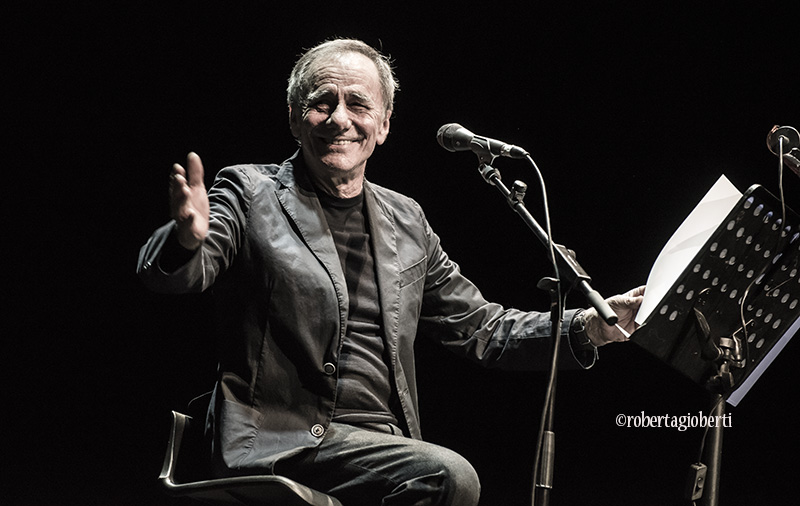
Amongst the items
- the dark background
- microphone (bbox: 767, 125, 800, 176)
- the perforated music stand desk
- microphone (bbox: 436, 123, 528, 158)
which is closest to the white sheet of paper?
the perforated music stand desk

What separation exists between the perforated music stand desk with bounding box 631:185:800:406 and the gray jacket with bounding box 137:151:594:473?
42cm

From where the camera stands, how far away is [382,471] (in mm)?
1930

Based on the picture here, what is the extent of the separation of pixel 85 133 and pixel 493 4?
1.76 metres

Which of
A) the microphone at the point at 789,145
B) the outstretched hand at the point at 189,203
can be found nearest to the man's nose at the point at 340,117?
the outstretched hand at the point at 189,203

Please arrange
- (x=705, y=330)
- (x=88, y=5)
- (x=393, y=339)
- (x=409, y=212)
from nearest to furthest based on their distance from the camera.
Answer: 1. (x=705, y=330)
2. (x=393, y=339)
3. (x=409, y=212)
4. (x=88, y=5)

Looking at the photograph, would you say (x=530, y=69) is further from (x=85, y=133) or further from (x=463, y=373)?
(x=85, y=133)

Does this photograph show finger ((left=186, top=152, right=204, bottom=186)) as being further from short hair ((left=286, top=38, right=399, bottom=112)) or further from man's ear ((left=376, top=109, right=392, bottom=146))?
man's ear ((left=376, top=109, right=392, bottom=146))

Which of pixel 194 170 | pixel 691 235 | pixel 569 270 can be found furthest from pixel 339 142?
pixel 691 235

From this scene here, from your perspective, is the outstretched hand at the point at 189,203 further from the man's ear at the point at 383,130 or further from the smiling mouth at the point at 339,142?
the man's ear at the point at 383,130

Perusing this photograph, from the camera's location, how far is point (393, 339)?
2238 millimetres

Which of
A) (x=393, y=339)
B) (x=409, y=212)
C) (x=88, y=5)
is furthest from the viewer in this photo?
(x=88, y=5)

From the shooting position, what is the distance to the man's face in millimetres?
2318

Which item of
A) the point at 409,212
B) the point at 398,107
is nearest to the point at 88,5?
the point at 398,107

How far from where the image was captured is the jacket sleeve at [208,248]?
181 centimetres
